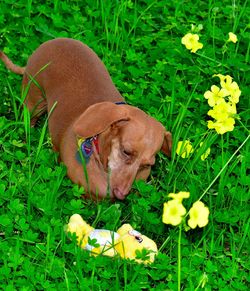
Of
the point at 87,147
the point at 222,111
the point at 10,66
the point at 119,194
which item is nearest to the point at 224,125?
the point at 222,111

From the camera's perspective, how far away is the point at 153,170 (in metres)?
4.47

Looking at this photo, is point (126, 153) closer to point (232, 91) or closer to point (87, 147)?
point (87, 147)

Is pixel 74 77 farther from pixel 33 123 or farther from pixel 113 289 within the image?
pixel 113 289

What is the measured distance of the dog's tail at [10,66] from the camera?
15.8ft

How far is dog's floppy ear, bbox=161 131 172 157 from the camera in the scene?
13.9 ft

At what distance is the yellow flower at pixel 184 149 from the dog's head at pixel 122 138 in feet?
0.49

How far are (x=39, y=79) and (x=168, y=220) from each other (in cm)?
184

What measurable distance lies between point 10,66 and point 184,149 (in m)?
1.28

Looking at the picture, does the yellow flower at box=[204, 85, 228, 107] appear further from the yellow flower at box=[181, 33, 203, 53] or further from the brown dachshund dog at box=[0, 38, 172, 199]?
the yellow flower at box=[181, 33, 203, 53]

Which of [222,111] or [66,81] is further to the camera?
[66,81]

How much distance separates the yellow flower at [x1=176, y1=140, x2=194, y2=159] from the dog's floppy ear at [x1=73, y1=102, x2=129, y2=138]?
0.35 m

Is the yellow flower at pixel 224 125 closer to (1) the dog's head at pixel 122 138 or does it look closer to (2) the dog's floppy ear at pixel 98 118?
(1) the dog's head at pixel 122 138

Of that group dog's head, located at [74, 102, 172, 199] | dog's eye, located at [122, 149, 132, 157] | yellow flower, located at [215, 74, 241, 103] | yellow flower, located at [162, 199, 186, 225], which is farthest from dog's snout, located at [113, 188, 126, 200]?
yellow flower, located at [162, 199, 186, 225]

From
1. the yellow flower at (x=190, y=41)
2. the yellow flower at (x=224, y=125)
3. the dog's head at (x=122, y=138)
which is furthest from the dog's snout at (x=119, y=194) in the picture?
the yellow flower at (x=190, y=41)
